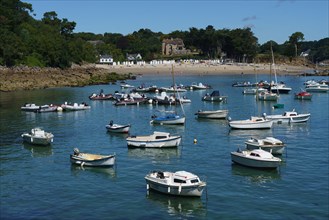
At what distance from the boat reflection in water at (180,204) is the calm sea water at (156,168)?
7cm

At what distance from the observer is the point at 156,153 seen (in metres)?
48.2

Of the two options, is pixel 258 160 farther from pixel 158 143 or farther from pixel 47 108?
pixel 47 108

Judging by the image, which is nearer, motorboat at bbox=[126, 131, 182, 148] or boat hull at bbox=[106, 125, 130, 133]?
motorboat at bbox=[126, 131, 182, 148]

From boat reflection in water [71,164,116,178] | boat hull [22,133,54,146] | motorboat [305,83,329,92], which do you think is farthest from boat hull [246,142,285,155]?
motorboat [305,83,329,92]

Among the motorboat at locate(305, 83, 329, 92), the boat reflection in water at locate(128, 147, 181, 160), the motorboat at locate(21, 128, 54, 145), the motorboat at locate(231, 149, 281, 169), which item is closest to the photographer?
the motorboat at locate(231, 149, 281, 169)

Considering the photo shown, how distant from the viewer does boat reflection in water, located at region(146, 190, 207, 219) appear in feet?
101

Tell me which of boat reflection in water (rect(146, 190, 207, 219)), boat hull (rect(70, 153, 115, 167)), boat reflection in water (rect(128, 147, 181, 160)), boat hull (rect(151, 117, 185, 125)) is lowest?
boat reflection in water (rect(146, 190, 207, 219))

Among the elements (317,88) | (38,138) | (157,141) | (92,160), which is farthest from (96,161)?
(317,88)

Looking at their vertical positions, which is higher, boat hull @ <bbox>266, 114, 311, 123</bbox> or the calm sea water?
boat hull @ <bbox>266, 114, 311, 123</bbox>

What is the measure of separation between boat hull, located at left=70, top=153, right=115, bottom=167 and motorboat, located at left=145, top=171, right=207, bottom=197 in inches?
315

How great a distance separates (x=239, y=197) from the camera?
1334 inches

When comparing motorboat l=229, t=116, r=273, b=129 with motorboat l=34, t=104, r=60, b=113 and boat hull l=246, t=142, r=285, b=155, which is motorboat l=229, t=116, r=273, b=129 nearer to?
boat hull l=246, t=142, r=285, b=155

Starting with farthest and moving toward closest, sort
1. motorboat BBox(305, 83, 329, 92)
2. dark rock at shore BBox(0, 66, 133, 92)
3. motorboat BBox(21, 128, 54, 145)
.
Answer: dark rock at shore BBox(0, 66, 133, 92) < motorboat BBox(305, 83, 329, 92) < motorboat BBox(21, 128, 54, 145)

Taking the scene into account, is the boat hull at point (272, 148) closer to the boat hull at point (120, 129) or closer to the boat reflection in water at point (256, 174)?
the boat reflection in water at point (256, 174)
